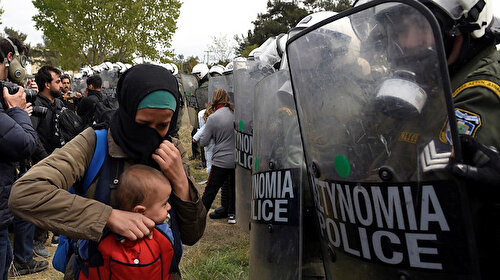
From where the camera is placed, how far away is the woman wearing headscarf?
4.90ft

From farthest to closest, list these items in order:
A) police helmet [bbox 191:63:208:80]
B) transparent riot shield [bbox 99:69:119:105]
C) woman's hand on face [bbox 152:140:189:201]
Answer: transparent riot shield [bbox 99:69:119:105], police helmet [bbox 191:63:208:80], woman's hand on face [bbox 152:140:189:201]

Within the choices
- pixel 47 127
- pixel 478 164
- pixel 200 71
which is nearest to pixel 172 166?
pixel 478 164

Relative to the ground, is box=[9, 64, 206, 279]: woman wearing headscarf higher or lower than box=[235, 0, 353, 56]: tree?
lower

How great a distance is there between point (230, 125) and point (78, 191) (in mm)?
4077

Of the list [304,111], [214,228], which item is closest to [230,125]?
[214,228]

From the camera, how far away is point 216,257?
4.41 meters

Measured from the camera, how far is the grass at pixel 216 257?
156 inches

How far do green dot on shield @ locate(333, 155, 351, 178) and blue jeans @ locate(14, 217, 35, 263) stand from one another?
11.6 feet

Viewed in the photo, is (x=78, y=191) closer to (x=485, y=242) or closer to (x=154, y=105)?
(x=154, y=105)

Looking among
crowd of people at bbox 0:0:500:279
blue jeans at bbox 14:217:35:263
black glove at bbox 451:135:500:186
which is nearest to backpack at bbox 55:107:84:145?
blue jeans at bbox 14:217:35:263

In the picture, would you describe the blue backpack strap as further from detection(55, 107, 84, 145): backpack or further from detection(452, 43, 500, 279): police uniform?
detection(55, 107, 84, 145): backpack

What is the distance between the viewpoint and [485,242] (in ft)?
4.92

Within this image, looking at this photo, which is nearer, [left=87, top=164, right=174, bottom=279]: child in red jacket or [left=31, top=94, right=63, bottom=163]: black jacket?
[left=87, top=164, right=174, bottom=279]: child in red jacket

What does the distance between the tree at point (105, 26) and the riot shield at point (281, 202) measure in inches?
998
